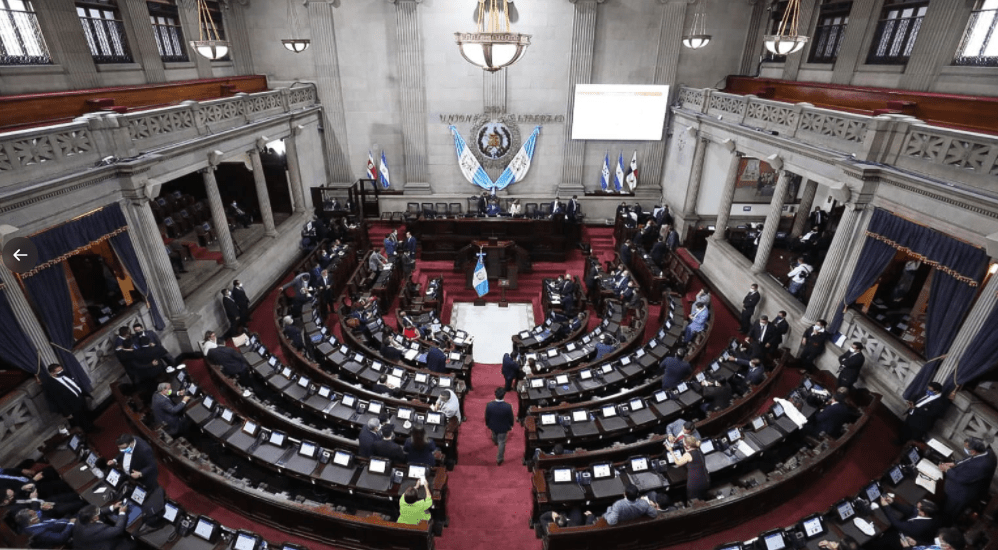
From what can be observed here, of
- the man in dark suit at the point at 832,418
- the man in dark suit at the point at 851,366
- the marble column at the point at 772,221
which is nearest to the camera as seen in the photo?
the man in dark suit at the point at 832,418

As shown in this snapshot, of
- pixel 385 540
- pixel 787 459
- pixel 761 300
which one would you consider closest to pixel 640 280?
pixel 761 300

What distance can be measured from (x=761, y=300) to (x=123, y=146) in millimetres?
14182

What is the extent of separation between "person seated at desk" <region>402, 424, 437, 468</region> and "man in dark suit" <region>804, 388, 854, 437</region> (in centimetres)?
592

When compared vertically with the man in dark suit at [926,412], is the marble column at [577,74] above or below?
above

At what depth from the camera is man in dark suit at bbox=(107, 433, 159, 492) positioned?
21.5 feet

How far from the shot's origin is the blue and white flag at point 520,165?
18359 millimetres

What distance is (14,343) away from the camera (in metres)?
7.50

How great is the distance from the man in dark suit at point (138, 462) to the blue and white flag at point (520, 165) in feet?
47.4

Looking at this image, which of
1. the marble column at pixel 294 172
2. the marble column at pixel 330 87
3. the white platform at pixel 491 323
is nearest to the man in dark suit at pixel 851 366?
the white platform at pixel 491 323

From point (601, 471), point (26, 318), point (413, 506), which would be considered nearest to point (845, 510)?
point (601, 471)

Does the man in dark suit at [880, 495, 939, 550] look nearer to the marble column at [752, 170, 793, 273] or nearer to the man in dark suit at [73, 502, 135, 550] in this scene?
the marble column at [752, 170, 793, 273]

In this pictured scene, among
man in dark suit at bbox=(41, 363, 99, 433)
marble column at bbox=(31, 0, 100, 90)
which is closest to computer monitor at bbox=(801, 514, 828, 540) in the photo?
man in dark suit at bbox=(41, 363, 99, 433)

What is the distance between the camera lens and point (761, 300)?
12.2 m

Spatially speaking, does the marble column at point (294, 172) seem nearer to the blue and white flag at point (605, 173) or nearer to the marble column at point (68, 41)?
the marble column at point (68, 41)
